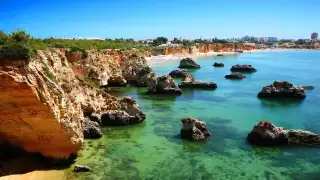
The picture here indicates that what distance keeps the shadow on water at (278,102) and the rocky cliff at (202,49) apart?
81227 millimetres

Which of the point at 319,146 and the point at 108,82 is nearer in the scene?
the point at 319,146

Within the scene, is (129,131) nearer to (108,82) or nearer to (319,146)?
(319,146)

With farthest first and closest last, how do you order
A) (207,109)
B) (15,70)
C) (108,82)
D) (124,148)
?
(108,82) < (207,109) < (124,148) < (15,70)

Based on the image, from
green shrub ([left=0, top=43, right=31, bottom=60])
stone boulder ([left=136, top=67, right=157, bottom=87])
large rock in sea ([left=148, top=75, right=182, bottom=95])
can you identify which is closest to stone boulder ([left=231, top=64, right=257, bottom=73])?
stone boulder ([left=136, top=67, right=157, bottom=87])

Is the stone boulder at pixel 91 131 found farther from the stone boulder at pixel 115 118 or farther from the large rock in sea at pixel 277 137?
the large rock in sea at pixel 277 137

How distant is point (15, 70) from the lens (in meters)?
17.9

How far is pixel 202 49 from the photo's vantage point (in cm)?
15688

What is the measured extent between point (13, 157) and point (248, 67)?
7262 cm

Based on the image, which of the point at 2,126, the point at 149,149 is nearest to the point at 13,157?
the point at 2,126

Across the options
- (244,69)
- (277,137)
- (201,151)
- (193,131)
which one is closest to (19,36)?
(201,151)

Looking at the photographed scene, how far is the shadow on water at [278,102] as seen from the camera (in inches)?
1679

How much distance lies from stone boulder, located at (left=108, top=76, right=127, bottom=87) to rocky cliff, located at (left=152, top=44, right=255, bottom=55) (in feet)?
237

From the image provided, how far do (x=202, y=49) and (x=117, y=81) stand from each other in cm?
10888

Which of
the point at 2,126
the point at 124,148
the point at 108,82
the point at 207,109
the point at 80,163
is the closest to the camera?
the point at 2,126
